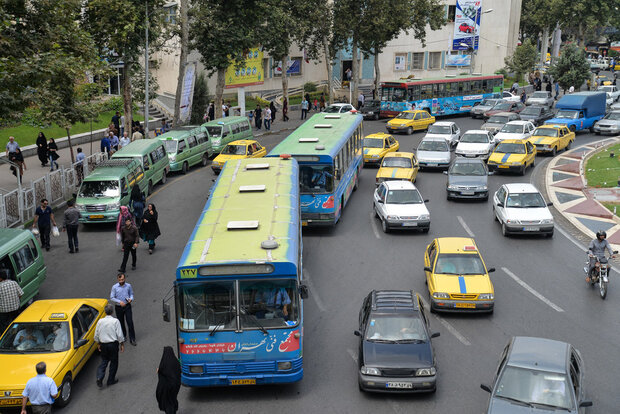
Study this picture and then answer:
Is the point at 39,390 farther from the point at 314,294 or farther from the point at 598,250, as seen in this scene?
the point at 598,250

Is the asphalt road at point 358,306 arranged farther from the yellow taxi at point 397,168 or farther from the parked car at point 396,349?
the yellow taxi at point 397,168

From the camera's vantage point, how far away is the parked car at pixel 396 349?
41.7 ft

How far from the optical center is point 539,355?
1191 cm

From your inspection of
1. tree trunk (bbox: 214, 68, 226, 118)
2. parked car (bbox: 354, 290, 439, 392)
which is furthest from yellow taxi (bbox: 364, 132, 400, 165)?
parked car (bbox: 354, 290, 439, 392)

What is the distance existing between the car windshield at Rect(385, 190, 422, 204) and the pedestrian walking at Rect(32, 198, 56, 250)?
456 inches

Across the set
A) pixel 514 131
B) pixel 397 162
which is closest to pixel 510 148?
pixel 514 131

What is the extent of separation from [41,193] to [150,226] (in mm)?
7292

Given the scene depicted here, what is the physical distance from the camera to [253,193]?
16.5m

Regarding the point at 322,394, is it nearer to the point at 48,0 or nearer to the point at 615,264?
the point at 615,264

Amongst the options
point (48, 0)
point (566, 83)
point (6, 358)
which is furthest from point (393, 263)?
point (566, 83)

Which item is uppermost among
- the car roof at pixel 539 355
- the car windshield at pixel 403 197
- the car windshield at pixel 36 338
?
the car roof at pixel 539 355

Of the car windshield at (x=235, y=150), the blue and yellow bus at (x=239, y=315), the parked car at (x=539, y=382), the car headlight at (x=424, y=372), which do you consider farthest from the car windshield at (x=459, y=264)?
the car windshield at (x=235, y=150)

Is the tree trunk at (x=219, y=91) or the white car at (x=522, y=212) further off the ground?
the tree trunk at (x=219, y=91)

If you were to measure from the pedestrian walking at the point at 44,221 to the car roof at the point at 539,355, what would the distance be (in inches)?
614
